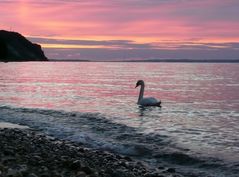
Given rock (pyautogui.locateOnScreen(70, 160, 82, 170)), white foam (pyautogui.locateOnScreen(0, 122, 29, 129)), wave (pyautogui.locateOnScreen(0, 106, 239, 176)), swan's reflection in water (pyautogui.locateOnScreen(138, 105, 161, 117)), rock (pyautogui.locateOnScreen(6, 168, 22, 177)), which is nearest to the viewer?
rock (pyautogui.locateOnScreen(6, 168, 22, 177))

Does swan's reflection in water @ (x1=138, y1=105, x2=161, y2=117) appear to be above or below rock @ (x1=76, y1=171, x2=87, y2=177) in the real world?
above

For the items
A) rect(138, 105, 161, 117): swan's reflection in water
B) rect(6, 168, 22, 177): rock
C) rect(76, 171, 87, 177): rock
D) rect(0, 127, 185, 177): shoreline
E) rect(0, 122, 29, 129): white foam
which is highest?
rect(138, 105, 161, 117): swan's reflection in water

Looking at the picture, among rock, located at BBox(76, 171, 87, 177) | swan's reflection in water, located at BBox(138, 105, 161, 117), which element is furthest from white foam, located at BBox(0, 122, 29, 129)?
rock, located at BBox(76, 171, 87, 177)

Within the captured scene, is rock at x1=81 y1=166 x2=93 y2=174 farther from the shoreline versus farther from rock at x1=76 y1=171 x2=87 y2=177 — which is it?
rock at x1=76 y1=171 x2=87 y2=177

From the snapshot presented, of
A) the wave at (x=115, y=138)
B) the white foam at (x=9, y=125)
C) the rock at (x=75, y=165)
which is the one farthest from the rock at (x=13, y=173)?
the white foam at (x=9, y=125)

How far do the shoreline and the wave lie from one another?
35.3 inches

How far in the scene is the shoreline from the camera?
383 inches

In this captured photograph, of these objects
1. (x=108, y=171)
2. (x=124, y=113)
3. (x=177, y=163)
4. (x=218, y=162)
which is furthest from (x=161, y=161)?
(x=124, y=113)

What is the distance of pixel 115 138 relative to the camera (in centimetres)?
1667

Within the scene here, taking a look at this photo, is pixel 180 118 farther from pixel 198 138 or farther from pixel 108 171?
pixel 108 171

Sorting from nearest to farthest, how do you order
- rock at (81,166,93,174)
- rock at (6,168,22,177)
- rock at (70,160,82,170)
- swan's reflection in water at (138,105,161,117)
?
rock at (6,168,22,177)
rock at (81,166,93,174)
rock at (70,160,82,170)
swan's reflection in water at (138,105,161,117)

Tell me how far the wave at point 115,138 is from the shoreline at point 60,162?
0.90 m

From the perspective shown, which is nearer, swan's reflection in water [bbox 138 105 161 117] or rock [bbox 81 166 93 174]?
rock [bbox 81 166 93 174]

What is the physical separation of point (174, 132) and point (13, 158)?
8.88 m
